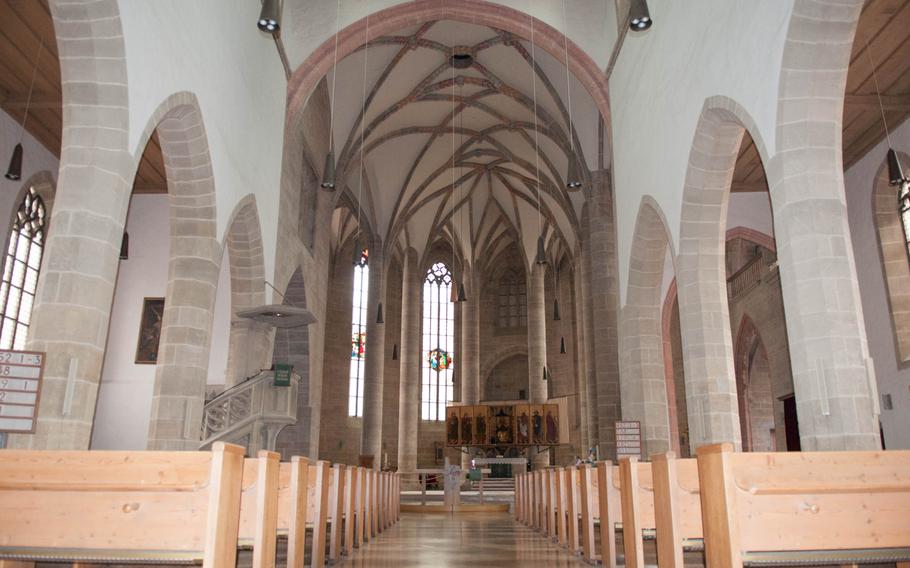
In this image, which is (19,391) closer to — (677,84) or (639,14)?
(639,14)

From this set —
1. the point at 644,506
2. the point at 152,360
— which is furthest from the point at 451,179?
the point at 644,506

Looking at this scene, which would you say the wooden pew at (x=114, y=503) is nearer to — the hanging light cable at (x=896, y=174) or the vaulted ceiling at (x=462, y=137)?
the hanging light cable at (x=896, y=174)

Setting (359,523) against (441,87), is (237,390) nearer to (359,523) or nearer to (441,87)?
(359,523)

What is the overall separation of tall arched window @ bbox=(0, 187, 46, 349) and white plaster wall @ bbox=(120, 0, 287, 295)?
509 centimetres

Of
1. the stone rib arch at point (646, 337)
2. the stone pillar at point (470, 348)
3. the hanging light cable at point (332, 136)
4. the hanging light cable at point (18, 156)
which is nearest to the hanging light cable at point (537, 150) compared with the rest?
the stone rib arch at point (646, 337)

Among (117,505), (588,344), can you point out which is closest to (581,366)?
(588,344)

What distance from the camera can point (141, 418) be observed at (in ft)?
48.3

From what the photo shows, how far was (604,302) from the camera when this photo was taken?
678 inches

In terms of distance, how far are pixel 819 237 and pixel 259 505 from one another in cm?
528

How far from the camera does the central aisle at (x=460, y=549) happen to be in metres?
5.70

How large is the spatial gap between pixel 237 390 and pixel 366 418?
38.9 feet

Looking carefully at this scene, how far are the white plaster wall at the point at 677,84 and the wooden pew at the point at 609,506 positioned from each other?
3.61 metres

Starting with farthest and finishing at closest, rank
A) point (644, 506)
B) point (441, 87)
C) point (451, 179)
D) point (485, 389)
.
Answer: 1. point (485, 389)
2. point (451, 179)
3. point (441, 87)
4. point (644, 506)

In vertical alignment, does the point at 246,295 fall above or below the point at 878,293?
below
